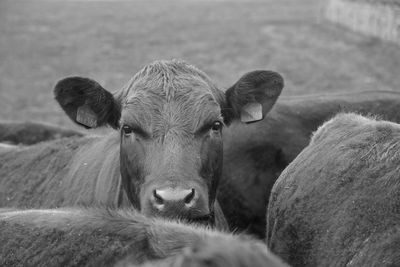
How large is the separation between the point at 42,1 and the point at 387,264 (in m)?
41.9

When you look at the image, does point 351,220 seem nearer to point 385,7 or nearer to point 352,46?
point 385,7

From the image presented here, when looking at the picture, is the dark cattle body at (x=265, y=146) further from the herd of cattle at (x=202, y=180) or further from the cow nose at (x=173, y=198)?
the cow nose at (x=173, y=198)

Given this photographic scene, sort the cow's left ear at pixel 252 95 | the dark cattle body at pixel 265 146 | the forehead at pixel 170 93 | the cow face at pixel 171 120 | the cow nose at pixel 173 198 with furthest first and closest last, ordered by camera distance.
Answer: the dark cattle body at pixel 265 146
the cow's left ear at pixel 252 95
the forehead at pixel 170 93
the cow face at pixel 171 120
the cow nose at pixel 173 198

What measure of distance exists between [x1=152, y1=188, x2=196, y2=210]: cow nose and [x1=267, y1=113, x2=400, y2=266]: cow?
0.71 m

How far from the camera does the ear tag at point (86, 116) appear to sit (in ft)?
20.5

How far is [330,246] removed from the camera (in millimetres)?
4848

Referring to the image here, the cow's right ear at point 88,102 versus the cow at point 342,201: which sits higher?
the cow's right ear at point 88,102

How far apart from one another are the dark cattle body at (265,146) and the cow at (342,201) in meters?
1.94

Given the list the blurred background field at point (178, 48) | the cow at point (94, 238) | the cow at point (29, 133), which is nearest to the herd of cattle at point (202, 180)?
the cow at point (94, 238)

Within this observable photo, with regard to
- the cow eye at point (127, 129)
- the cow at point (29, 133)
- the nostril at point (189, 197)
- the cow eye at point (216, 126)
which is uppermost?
the cow eye at point (127, 129)

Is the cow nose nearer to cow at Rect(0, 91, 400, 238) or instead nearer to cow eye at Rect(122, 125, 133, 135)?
cow eye at Rect(122, 125, 133, 135)

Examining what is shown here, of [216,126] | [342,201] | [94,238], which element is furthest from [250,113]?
[94,238]

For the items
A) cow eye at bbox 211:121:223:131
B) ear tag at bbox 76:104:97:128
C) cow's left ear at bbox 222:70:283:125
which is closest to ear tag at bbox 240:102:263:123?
cow's left ear at bbox 222:70:283:125

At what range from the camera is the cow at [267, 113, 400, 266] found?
14.7ft
